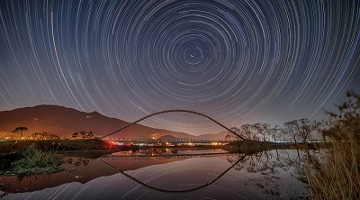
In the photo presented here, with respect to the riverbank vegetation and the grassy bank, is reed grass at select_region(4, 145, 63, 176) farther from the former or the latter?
the riverbank vegetation

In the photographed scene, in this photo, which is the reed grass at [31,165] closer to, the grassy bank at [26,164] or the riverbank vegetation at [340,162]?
the grassy bank at [26,164]

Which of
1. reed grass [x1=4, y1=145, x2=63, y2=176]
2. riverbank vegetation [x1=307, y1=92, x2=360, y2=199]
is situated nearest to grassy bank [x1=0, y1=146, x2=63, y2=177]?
reed grass [x1=4, y1=145, x2=63, y2=176]

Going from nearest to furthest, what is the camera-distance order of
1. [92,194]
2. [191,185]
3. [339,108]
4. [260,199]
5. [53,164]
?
[339,108], [260,199], [92,194], [191,185], [53,164]

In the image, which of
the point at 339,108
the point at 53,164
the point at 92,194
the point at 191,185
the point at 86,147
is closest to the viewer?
the point at 339,108

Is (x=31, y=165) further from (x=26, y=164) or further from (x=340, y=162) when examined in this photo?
(x=340, y=162)

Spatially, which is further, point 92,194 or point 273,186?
point 273,186

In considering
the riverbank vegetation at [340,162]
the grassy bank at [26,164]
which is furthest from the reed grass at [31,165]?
the riverbank vegetation at [340,162]

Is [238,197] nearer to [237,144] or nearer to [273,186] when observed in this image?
[273,186]

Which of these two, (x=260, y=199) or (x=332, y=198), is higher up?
(x=332, y=198)

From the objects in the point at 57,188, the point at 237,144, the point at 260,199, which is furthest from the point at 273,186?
the point at 237,144

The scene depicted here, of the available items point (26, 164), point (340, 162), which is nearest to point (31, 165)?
point (26, 164)

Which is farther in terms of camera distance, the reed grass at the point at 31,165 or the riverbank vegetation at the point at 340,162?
the reed grass at the point at 31,165
